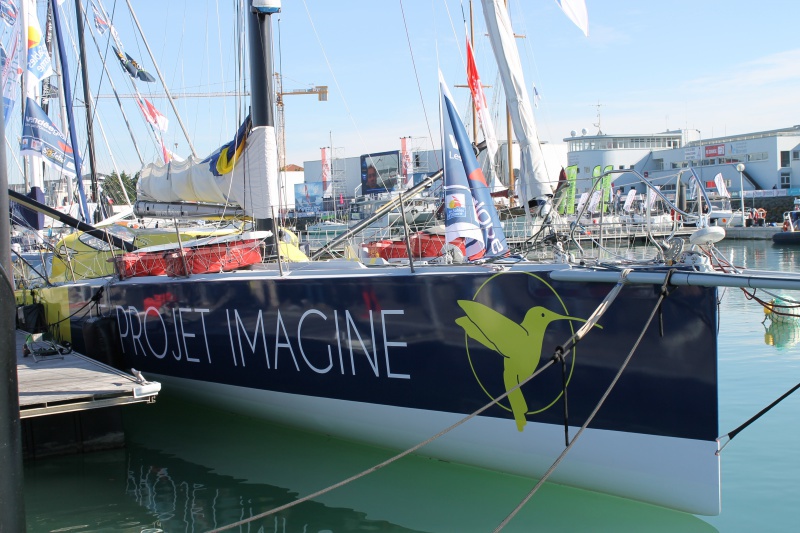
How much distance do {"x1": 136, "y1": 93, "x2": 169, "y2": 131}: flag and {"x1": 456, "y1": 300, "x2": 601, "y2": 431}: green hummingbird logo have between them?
9.59m

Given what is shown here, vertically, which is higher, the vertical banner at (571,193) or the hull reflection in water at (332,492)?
the vertical banner at (571,193)

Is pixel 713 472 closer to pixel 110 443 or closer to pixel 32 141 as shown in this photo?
pixel 110 443

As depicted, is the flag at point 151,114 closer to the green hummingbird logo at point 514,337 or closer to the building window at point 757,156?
the green hummingbird logo at point 514,337

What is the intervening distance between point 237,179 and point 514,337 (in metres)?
3.84

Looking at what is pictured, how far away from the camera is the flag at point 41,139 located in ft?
39.7

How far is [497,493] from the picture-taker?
5590 millimetres

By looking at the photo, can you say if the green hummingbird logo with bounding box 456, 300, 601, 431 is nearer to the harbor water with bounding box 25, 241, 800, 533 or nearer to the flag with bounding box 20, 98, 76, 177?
the harbor water with bounding box 25, 241, 800, 533

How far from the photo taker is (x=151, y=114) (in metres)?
13.6

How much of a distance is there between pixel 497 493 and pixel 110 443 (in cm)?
362

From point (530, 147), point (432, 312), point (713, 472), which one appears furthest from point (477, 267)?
point (713, 472)

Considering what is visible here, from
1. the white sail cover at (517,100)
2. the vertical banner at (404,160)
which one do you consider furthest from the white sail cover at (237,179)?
the vertical banner at (404,160)

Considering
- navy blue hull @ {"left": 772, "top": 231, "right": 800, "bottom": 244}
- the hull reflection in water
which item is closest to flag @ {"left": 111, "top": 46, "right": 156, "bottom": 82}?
the hull reflection in water

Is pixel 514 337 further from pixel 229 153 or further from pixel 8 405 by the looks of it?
pixel 229 153

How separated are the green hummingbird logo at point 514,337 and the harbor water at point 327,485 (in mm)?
730
